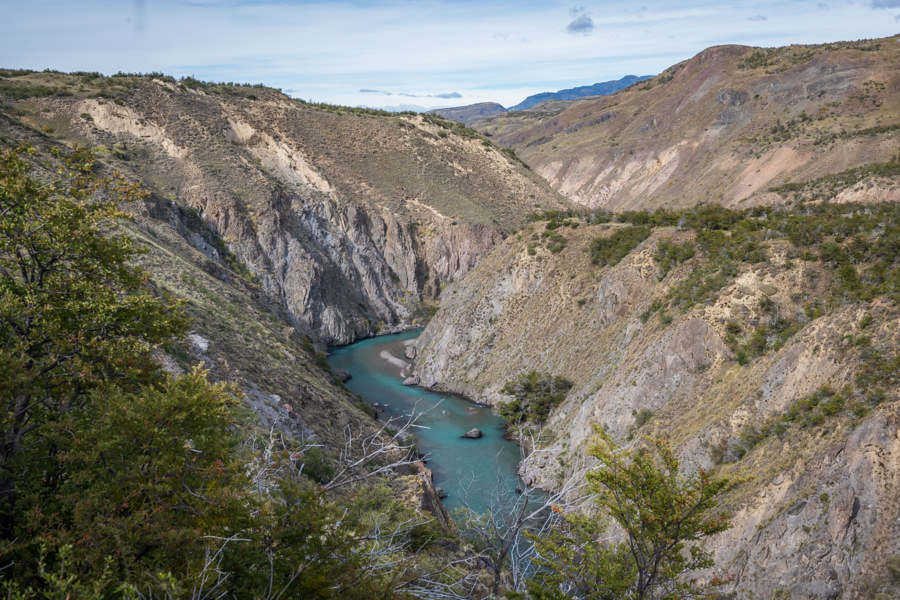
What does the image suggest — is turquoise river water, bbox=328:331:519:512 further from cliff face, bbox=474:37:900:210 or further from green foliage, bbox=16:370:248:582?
cliff face, bbox=474:37:900:210

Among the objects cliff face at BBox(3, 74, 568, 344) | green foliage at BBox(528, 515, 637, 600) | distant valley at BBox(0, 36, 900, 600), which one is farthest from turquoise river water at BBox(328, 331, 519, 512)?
green foliage at BBox(528, 515, 637, 600)

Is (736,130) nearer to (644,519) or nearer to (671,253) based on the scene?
(671,253)

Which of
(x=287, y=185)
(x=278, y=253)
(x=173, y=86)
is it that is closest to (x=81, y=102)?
(x=173, y=86)

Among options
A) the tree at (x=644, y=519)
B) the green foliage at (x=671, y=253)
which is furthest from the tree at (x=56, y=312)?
the green foliage at (x=671, y=253)

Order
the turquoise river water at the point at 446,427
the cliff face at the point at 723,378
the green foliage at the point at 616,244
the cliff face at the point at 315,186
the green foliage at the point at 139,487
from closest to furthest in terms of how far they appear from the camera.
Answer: the green foliage at the point at 139,487, the cliff face at the point at 723,378, the turquoise river water at the point at 446,427, the green foliage at the point at 616,244, the cliff face at the point at 315,186

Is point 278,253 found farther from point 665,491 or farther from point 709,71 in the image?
point 709,71

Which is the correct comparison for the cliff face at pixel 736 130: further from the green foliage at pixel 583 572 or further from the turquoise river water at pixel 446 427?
the green foliage at pixel 583 572

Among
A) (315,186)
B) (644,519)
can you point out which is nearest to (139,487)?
(644,519)

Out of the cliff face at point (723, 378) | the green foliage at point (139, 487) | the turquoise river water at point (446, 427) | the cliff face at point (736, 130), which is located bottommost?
the turquoise river water at point (446, 427)
